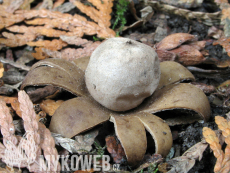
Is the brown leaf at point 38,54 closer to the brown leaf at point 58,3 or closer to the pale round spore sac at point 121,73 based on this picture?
the brown leaf at point 58,3

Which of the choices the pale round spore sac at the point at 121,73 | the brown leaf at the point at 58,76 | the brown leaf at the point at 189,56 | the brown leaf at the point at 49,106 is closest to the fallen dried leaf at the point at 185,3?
the brown leaf at the point at 189,56

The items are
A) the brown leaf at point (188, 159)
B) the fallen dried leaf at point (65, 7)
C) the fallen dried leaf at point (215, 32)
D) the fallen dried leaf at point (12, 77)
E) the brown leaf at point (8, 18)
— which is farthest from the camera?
the fallen dried leaf at point (65, 7)

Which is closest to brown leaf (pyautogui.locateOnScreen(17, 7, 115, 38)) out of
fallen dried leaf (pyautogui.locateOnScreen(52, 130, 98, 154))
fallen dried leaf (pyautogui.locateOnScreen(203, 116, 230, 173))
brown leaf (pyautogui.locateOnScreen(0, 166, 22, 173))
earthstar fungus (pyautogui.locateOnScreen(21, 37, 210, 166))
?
earthstar fungus (pyautogui.locateOnScreen(21, 37, 210, 166))

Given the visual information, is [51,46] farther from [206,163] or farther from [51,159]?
[206,163]

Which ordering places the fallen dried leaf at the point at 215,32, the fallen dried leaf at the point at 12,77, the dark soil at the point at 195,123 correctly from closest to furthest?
1. the dark soil at the point at 195,123
2. the fallen dried leaf at the point at 12,77
3. the fallen dried leaf at the point at 215,32

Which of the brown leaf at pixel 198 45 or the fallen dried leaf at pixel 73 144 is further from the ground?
A: the brown leaf at pixel 198 45

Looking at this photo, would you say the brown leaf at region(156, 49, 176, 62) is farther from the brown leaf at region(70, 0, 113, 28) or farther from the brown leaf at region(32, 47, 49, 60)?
the brown leaf at region(32, 47, 49, 60)
